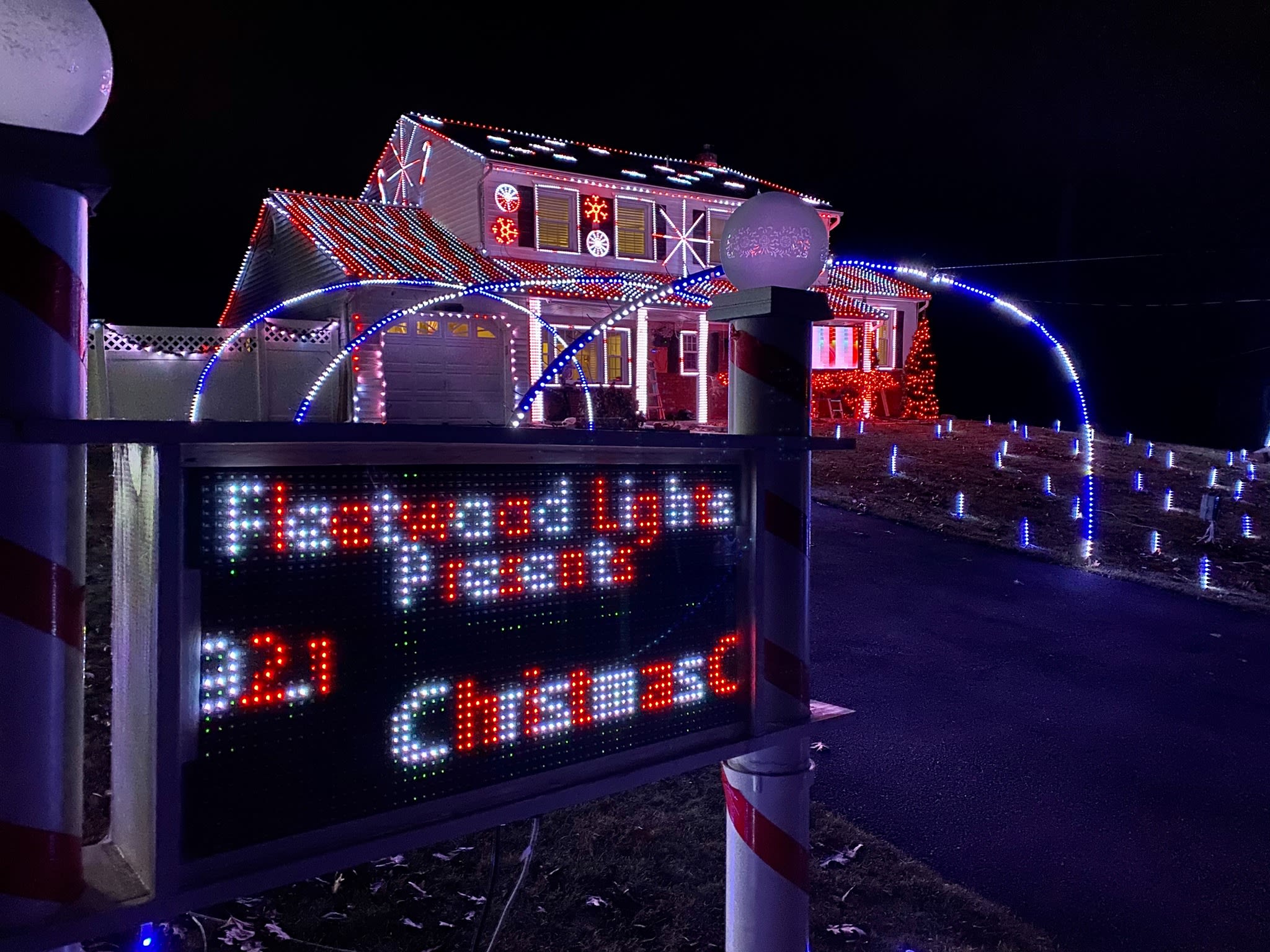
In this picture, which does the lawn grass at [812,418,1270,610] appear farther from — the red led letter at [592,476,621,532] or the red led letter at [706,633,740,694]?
the red led letter at [592,476,621,532]

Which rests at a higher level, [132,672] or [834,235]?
[834,235]

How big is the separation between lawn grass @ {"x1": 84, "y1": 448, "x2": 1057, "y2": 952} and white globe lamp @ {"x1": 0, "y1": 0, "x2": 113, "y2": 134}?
108 inches

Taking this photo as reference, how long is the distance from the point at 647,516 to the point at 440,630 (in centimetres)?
66

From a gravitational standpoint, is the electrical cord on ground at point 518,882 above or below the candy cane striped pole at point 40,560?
below

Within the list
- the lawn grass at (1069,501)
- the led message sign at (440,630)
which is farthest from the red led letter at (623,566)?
the lawn grass at (1069,501)

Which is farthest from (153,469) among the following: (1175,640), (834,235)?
(834,235)

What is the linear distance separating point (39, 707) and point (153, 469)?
18.1 inches

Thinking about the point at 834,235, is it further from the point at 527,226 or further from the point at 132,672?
the point at 132,672

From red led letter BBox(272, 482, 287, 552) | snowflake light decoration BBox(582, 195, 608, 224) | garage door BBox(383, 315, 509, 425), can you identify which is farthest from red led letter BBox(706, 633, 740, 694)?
snowflake light decoration BBox(582, 195, 608, 224)

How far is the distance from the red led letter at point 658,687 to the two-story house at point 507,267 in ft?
53.4

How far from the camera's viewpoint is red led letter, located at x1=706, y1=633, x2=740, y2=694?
253cm

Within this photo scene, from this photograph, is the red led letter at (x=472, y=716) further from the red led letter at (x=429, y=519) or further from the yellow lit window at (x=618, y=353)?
the yellow lit window at (x=618, y=353)

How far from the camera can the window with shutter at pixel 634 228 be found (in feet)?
74.4

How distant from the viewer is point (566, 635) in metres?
2.24
